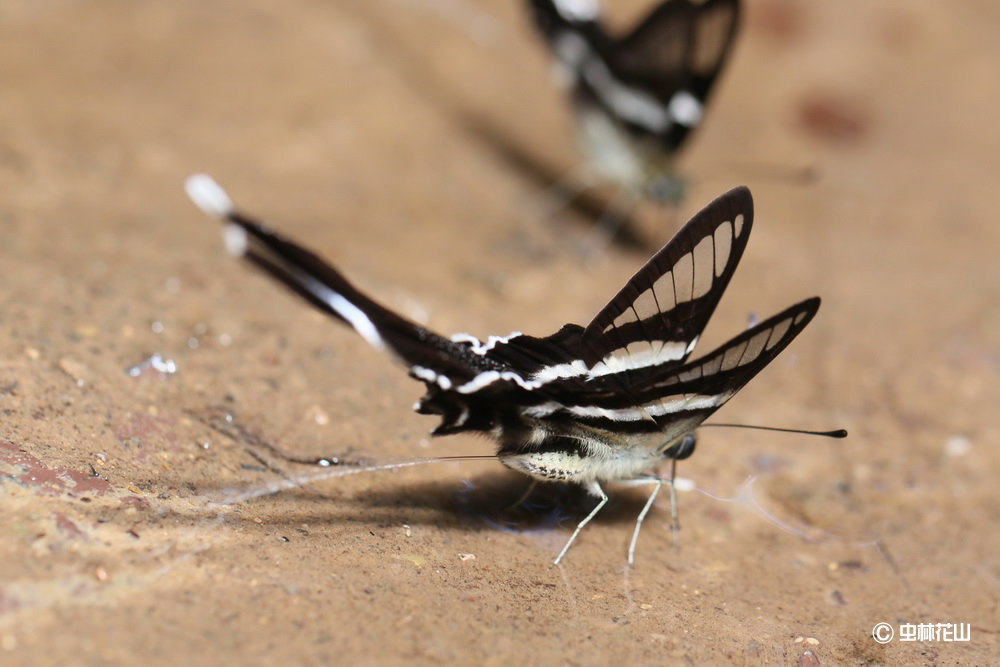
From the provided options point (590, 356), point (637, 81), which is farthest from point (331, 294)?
point (637, 81)

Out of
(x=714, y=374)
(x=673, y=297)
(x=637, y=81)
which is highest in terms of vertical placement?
(x=637, y=81)

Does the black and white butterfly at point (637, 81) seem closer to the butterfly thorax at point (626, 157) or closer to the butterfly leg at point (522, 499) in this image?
the butterfly thorax at point (626, 157)

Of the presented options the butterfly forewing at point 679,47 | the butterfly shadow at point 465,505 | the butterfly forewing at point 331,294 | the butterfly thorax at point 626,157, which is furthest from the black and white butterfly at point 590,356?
the butterfly thorax at point 626,157

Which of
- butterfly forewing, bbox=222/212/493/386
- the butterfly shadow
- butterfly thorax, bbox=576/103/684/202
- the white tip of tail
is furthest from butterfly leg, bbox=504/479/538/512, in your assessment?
butterfly thorax, bbox=576/103/684/202

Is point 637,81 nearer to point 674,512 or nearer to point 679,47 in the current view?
point 679,47

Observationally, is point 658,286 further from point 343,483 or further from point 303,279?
point 343,483

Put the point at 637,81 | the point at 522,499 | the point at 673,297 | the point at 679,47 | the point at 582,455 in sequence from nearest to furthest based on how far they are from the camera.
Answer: the point at 673,297 → the point at 582,455 → the point at 522,499 → the point at 679,47 → the point at 637,81
